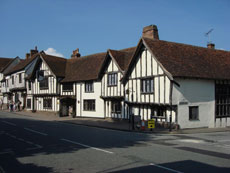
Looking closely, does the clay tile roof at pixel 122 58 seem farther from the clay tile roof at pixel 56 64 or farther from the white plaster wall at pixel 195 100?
the clay tile roof at pixel 56 64

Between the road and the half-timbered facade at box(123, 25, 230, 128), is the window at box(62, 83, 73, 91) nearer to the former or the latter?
the half-timbered facade at box(123, 25, 230, 128)

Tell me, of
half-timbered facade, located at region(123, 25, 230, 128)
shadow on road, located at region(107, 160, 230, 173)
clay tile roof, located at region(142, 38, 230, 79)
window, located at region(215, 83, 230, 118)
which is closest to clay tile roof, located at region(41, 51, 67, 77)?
half-timbered facade, located at region(123, 25, 230, 128)

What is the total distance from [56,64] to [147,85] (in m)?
17.4

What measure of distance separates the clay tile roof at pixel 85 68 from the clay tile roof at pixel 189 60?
8389 mm

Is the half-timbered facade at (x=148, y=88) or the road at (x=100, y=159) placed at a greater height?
the half-timbered facade at (x=148, y=88)

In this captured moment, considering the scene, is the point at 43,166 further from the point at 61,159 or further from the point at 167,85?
the point at 167,85

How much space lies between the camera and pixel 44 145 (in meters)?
11.6

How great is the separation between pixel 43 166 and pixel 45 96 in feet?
93.3

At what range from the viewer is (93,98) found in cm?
2873

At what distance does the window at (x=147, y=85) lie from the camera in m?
21.6

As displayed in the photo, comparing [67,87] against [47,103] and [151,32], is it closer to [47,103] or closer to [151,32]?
[47,103]

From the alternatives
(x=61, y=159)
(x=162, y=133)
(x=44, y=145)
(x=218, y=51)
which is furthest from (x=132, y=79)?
(x=61, y=159)

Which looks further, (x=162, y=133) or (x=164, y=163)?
(x=162, y=133)

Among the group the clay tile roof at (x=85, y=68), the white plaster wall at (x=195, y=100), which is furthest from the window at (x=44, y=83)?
the white plaster wall at (x=195, y=100)
